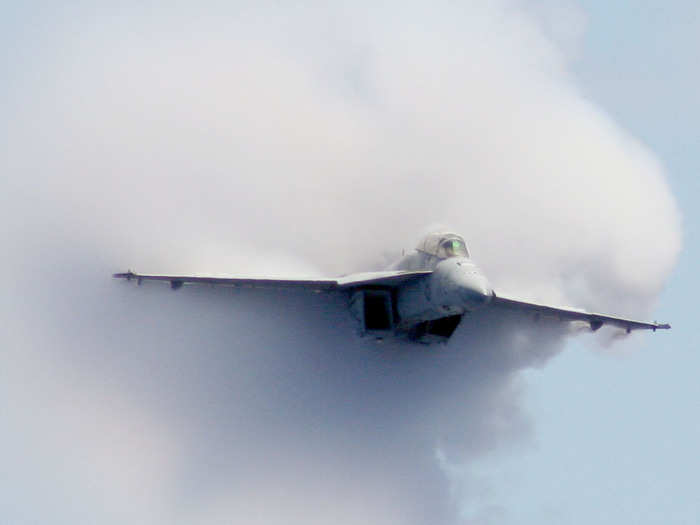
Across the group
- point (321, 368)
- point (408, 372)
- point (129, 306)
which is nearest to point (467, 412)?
point (408, 372)

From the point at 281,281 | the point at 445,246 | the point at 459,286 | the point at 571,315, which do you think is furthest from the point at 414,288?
the point at 571,315

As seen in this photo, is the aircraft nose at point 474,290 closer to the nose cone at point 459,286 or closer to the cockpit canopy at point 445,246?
the nose cone at point 459,286

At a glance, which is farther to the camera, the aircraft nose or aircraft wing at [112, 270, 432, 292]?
aircraft wing at [112, 270, 432, 292]

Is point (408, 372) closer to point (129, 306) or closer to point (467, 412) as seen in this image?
point (467, 412)

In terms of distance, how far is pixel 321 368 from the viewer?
3581 cm

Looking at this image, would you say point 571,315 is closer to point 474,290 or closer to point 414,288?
point 414,288

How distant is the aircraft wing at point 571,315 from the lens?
34.5 meters

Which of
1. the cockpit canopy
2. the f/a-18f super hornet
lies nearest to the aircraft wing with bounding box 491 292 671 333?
the f/a-18f super hornet

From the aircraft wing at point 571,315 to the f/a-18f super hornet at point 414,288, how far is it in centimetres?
5

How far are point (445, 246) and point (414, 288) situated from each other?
149 centimetres

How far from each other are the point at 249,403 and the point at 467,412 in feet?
24.1

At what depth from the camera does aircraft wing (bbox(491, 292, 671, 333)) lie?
3453 centimetres

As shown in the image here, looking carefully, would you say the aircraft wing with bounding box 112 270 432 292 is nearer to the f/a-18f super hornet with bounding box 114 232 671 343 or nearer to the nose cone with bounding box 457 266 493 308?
the f/a-18f super hornet with bounding box 114 232 671 343

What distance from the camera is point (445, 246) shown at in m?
32.5
